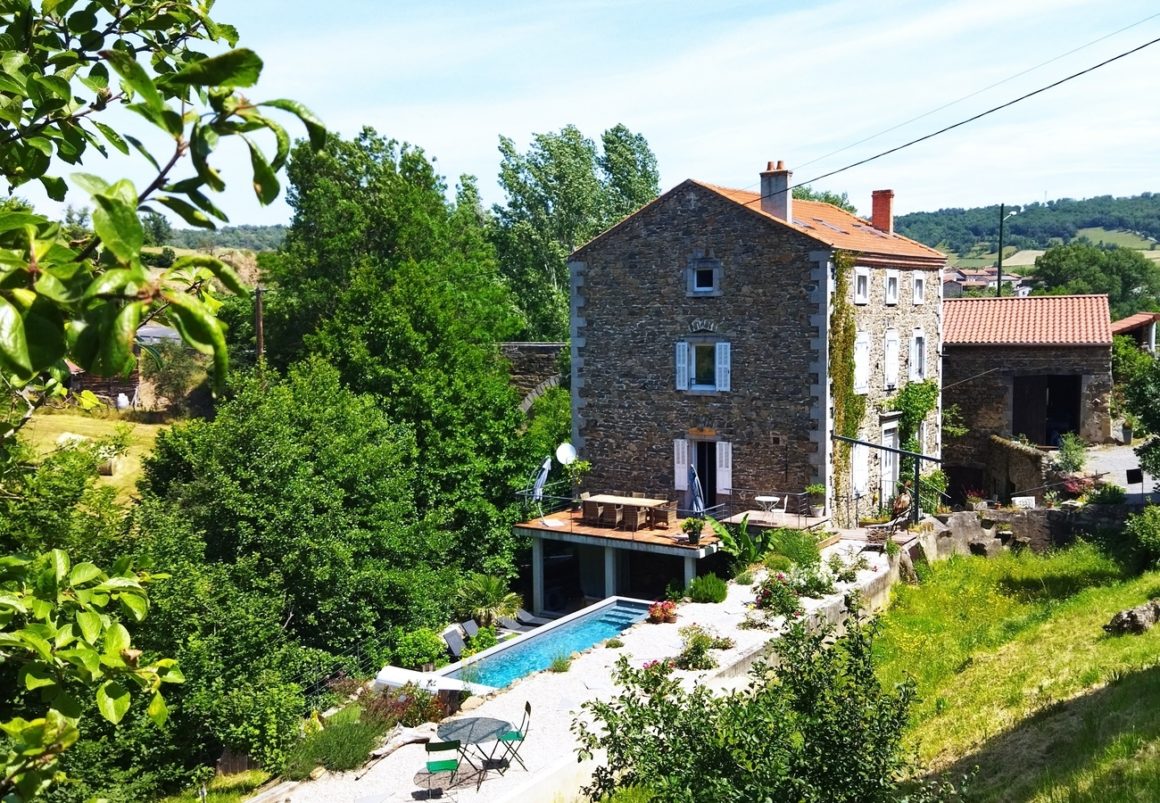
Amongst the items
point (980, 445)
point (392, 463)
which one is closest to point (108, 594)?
point (392, 463)

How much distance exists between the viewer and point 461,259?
2762cm

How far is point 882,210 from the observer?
2688 centimetres

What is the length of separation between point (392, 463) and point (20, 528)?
696 cm

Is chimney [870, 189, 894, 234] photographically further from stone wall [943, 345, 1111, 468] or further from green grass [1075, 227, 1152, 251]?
green grass [1075, 227, 1152, 251]

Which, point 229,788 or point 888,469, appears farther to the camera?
point 888,469

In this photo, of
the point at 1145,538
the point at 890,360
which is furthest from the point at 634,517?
the point at 1145,538

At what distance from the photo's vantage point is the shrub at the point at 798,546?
17.5 metres

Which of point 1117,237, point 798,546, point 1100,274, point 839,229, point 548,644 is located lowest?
point 548,644

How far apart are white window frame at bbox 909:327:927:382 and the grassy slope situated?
6764mm

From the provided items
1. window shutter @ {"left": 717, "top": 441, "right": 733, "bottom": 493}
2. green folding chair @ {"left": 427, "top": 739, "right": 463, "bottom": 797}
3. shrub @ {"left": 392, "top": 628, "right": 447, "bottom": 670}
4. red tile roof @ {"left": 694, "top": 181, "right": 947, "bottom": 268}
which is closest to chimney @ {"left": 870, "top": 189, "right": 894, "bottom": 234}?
red tile roof @ {"left": 694, "top": 181, "right": 947, "bottom": 268}

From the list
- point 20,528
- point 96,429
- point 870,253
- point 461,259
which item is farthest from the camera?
point 96,429

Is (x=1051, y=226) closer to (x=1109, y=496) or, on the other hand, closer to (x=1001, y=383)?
(x=1001, y=383)

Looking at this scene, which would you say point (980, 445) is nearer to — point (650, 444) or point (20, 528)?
point (650, 444)

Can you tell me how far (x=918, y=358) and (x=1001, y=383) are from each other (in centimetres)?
373
